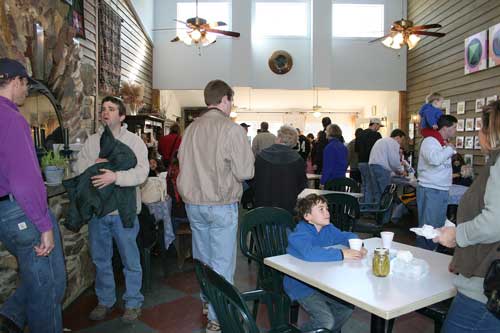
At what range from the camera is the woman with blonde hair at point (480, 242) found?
4.79ft

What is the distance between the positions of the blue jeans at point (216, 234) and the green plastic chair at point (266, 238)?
0.12 meters

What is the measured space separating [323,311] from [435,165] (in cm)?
225

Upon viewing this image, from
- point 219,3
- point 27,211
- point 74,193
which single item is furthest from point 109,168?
point 219,3

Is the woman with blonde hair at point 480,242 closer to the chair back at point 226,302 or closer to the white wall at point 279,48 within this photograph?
the chair back at point 226,302

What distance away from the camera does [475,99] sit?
7.07 metres

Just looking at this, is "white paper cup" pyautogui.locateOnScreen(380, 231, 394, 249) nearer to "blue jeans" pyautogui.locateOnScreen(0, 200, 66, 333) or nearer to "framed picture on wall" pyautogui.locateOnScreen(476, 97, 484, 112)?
"blue jeans" pyautogui.locateOnScreen(0, 200, 66, 333)

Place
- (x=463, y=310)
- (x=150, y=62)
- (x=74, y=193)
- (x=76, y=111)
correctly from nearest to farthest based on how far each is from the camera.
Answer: (x=463, y=310), (x=74, y=193), (x=76, y=111), (x=150, y=62)

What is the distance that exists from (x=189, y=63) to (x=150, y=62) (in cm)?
94

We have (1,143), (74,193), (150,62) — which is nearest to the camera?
(1,143)

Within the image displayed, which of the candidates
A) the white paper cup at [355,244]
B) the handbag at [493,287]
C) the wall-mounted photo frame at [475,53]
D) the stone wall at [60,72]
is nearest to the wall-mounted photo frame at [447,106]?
the wall-mounted photo frame at [475,53]

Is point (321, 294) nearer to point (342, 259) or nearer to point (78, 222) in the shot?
point (342, 259)

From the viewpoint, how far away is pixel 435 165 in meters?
3.79

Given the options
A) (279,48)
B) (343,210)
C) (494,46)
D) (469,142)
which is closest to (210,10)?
(279,48)

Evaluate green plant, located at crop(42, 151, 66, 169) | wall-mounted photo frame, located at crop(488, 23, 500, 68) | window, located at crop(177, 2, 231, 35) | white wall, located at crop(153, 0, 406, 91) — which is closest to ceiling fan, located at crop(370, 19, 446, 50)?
wall-mounted photo frame, located at crop(488, 23, 500, 68)
